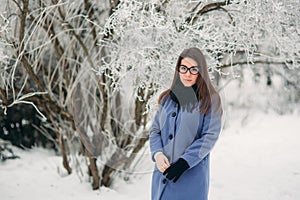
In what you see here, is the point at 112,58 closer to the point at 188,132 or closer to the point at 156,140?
the point at 156,140

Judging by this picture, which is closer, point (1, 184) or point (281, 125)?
point (1, 184)

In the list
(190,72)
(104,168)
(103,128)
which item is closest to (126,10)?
(190,72)

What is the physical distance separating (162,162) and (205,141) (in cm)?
29

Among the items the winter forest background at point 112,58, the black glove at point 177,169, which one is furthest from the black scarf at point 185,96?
the winter forest background at point 112,58

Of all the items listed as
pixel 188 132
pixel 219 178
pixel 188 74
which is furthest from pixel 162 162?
pixel 219 178

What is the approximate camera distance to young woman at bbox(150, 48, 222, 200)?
222 cm

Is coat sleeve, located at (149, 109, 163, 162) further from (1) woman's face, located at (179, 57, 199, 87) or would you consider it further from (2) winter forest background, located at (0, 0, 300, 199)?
(2) winter forest background, located at (0, 0, 300, 199)

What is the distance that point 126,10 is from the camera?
2.71 meters

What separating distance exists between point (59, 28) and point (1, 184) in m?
1.71

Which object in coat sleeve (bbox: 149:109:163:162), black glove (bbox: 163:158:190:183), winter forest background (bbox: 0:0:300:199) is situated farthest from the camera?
winter forest background (bbox: 0:0:300:199)

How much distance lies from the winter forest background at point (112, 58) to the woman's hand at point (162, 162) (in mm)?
810

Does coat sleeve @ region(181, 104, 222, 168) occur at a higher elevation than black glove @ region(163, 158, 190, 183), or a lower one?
higher

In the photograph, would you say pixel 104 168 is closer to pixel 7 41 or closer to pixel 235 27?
pixel 7 41

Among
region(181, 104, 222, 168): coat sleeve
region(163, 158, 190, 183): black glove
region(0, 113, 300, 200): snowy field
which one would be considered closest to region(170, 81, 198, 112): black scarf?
region(181, 104, 222, 168): coat sleeve
